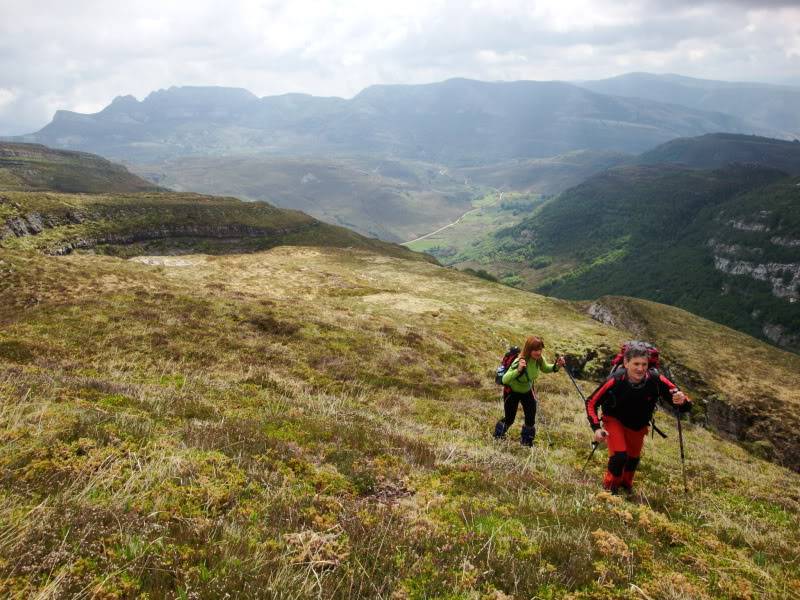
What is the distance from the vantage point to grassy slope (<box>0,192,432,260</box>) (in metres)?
90.2

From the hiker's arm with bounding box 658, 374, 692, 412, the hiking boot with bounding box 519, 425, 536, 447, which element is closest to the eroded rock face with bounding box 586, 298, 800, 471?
the hiking boot with bounding box 519, 425, 536, 447

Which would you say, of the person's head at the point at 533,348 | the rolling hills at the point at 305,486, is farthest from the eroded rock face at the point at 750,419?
the person's head at the point at 533,348

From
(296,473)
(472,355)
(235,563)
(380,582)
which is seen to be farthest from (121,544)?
(472,355)

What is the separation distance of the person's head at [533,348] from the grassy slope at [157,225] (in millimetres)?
91064

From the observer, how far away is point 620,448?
1001 cm

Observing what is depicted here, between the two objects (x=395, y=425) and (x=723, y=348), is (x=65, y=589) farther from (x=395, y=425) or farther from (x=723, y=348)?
(x=723, y=348)

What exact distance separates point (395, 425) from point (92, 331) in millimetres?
19606

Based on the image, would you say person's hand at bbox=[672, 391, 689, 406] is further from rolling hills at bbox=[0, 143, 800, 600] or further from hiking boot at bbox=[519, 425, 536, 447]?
hiking boot at bbox=[519, 425, 536, 447]

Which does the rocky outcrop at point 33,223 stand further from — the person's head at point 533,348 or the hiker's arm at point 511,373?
the person's head at point 533,348

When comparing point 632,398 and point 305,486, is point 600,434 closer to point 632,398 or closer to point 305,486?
point 632,398

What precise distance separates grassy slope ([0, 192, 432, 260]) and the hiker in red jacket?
94.1 meters

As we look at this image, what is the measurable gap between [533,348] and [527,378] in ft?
3.39

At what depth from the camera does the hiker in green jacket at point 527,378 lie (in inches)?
533

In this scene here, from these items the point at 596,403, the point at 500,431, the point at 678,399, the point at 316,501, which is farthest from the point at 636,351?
the point at 316,501
